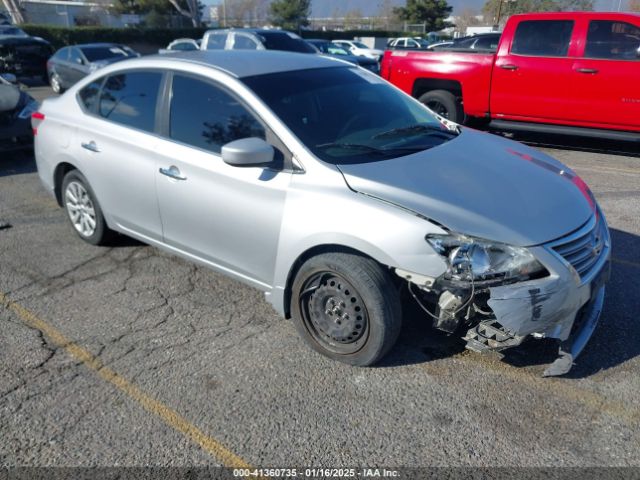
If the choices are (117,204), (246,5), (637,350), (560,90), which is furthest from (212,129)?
(246,5)

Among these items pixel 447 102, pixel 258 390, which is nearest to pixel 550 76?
pixel 447 102

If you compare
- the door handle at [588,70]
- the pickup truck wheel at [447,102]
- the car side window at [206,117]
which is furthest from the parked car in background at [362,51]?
the car side window at [206,117]

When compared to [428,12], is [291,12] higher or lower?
lower

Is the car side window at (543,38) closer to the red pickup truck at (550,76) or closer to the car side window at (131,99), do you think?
the red pickup truck at (550,76)

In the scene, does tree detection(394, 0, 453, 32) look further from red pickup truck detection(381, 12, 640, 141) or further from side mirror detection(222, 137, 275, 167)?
side mirror detection(222, 137, 275, 167)

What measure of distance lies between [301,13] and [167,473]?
55460 mm

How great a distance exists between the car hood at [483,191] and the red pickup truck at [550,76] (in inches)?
185

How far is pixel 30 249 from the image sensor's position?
5.10 meters

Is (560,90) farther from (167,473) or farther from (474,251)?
(167,473)

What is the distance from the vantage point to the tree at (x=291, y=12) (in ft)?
172

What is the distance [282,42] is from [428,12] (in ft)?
152

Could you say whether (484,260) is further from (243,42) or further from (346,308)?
(243,42)

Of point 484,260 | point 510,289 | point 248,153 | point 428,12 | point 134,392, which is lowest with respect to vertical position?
point 134,392

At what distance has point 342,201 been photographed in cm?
312
